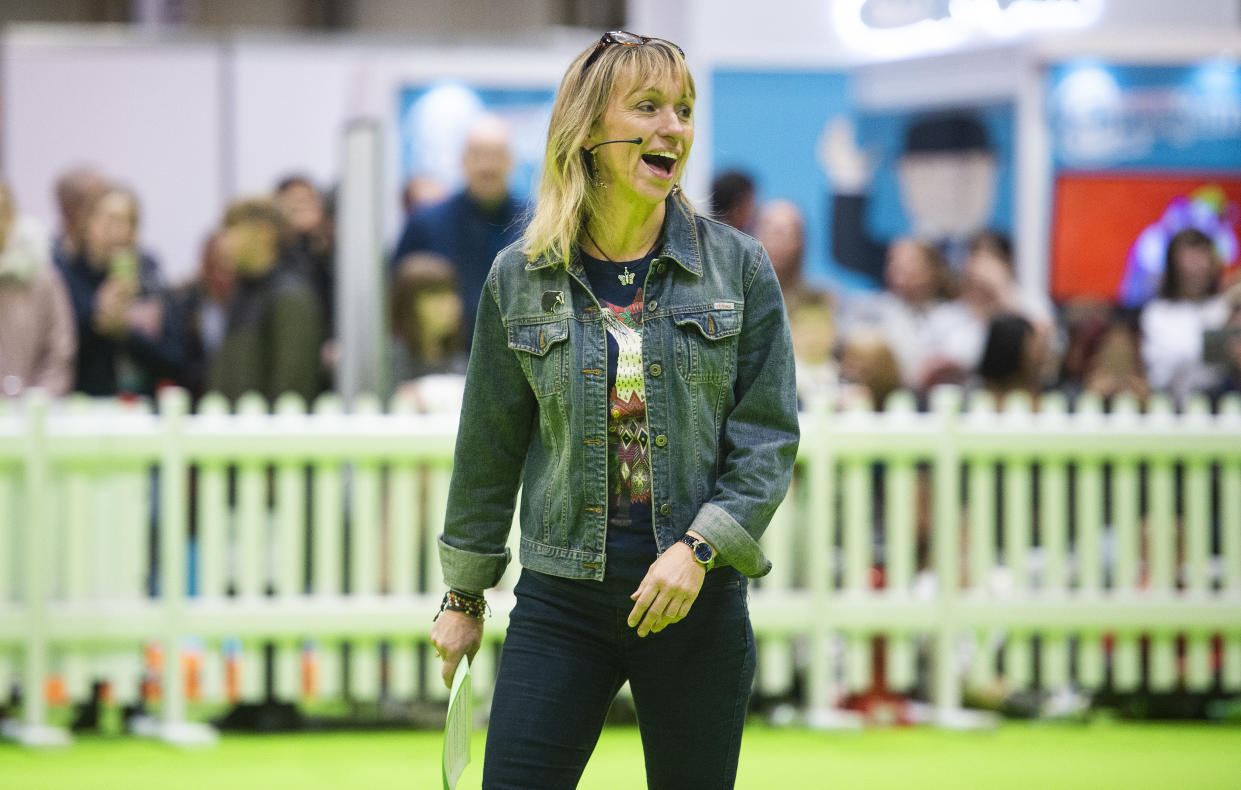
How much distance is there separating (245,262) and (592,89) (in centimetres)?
420

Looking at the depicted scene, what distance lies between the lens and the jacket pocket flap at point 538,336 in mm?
2494

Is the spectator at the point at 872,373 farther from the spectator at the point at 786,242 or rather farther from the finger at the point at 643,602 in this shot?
the finger at the point at 643,602

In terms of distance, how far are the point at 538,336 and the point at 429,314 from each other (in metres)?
3.80

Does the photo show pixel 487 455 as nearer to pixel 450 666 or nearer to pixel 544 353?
pixel 544 353

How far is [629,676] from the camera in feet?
8.30

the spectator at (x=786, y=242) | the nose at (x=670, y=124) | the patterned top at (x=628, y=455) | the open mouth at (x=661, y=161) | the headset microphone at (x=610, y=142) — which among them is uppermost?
the spectator at (x=786, y=242)

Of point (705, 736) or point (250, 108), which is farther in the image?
point (250, 108)

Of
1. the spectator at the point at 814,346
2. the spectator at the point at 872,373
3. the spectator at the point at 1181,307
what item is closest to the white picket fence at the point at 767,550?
the spectator at the point at 872,373

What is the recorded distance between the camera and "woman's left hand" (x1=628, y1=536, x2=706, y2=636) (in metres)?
2.36

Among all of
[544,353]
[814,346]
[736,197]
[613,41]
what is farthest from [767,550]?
[613,41]

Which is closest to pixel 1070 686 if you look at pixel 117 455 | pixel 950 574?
pixel 950 574

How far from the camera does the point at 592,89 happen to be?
2.50 metres

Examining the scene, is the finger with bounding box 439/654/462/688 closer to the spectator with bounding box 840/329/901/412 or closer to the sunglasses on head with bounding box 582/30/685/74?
the sunglasses on head with bounding box 582/30/685/74

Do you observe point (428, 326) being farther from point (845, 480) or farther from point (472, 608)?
point (472, 608)
